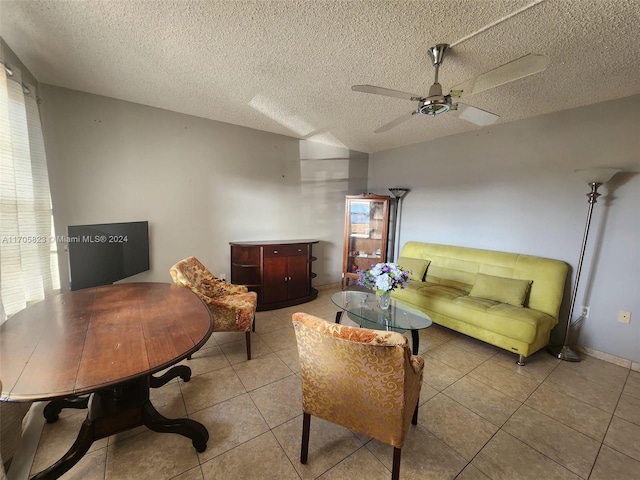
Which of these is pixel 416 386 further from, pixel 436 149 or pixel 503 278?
pixel 436 149

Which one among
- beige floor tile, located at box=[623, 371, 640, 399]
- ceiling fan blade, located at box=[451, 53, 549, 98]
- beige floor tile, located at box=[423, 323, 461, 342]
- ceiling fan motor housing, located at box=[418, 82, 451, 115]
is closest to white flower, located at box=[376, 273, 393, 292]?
beige floor tile, located at box=[423, 323, 461, 342]

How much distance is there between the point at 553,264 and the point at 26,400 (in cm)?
384

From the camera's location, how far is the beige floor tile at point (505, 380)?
200 cm

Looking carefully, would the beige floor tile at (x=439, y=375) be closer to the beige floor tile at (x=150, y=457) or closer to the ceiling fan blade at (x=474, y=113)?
the beige floor tile at (x=150, y=457)

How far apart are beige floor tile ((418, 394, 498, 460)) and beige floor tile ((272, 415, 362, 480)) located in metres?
0.53

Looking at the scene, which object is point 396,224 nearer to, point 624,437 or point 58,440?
point 624,437

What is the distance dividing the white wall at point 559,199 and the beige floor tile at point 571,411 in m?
1.04

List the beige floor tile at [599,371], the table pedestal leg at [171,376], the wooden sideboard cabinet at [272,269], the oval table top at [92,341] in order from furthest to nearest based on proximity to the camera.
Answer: the wooden sideboard cabinet at [272,269], the beige floor tile at [599,371], the table pedestal leg at [171,376], the oval table top at [92,341]

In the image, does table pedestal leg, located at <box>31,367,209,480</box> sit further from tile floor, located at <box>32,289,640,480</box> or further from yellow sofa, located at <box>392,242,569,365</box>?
yellow sofa, located at <box>392,242,569,365</box>

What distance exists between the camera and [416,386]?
1298 mm

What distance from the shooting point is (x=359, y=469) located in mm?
1376

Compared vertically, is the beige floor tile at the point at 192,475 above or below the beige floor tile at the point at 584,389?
below

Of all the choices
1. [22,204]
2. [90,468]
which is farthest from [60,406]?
[22,204]

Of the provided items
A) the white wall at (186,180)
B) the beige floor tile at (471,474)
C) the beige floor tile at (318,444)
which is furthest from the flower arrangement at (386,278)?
the white wall at (186,180)
